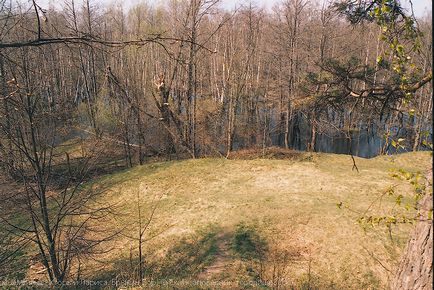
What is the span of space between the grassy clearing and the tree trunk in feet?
6.03

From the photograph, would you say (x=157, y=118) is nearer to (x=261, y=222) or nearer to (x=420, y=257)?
(x=261, y=222)

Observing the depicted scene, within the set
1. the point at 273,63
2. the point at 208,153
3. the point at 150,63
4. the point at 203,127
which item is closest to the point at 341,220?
the point at 208,153

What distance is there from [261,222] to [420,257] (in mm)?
6837

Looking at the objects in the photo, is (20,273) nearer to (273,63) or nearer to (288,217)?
(288,217)

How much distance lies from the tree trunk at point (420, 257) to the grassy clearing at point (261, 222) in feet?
6.03

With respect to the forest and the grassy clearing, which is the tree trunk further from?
the grassy clearing

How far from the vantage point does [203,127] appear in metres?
23.2

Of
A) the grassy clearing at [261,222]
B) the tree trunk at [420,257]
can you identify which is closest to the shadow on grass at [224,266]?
the grassy clearing at [261,222]

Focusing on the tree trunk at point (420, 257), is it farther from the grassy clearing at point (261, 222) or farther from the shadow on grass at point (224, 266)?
the shadow on grass at point (224, 266)

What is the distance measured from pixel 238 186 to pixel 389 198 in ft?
17.8

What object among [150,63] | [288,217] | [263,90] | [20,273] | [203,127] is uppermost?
[150,63]

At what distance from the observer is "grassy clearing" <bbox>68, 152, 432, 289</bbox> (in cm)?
738

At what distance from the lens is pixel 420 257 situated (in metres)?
2.75

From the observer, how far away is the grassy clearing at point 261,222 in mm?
7383
